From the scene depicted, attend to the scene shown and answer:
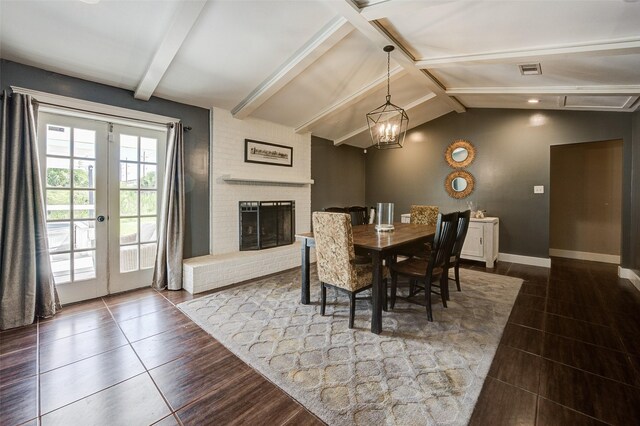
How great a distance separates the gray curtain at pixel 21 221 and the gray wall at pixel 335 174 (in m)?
3.91

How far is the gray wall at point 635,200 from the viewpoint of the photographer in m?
3.60

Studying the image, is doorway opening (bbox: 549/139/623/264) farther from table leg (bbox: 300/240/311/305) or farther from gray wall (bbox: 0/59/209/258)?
gray wall (bbox: 0/59/209/258)

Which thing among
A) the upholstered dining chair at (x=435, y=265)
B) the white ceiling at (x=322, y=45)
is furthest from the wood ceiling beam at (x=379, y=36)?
the upholstered dining chair at (x=435, y=265)

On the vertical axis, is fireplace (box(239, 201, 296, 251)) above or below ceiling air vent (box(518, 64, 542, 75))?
below

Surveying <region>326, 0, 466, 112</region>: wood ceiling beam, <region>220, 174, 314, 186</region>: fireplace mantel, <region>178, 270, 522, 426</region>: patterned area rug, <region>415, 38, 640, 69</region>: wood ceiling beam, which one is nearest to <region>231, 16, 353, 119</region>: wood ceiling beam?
<region>326, 0, 466, 112</region>: wood ceiling beam

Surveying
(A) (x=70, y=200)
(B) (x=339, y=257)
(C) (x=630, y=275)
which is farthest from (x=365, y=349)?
(C) (x=630, y=275)

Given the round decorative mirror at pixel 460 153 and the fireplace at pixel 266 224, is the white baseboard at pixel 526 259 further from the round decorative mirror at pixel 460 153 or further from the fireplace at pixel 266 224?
the fireplace at pixel 266 224

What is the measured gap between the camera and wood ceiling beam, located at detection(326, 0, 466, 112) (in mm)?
2291

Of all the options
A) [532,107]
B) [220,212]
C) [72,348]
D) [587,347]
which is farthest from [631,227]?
[72,348]

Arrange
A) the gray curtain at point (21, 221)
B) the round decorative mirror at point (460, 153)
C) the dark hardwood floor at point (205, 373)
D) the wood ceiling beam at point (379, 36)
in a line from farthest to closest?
the round decorative mirror at point (460, 153) → the gray curtain at point (21, 221) → the wood ceiling beam at point (379, 36) → the dark hardwood floor at point (205, 373)

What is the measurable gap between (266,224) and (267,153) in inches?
46.5

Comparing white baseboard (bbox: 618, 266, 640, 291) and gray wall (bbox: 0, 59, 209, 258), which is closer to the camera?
gray wall (bbox: 0, 59, 209, 258)

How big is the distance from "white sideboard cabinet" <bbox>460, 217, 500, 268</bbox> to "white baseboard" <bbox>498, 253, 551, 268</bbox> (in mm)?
302

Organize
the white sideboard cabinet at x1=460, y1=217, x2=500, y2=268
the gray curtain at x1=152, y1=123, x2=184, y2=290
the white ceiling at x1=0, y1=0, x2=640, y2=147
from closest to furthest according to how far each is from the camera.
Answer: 1. the white ceiling at x1=0, y1=0, x2=640, y2=147
2. the gray curtain at x1=152, y1=123, x2=184, y2=290
3. the white sideboard cabinet at x1=460, y1=217, x2=500, y2=268
